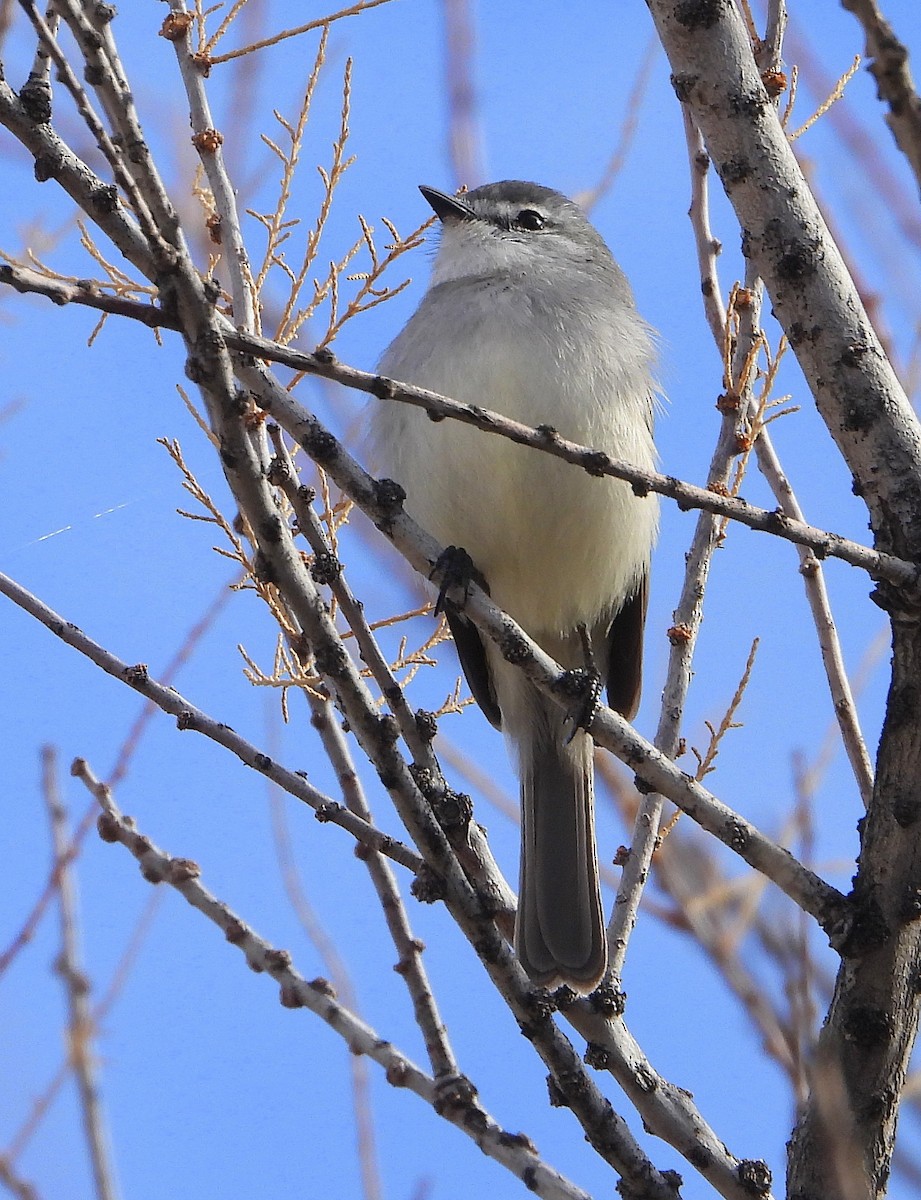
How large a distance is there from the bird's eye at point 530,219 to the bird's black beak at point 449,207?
0.69 feet

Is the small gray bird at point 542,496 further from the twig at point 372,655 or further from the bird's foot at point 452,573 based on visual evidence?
the twig at point 372,655

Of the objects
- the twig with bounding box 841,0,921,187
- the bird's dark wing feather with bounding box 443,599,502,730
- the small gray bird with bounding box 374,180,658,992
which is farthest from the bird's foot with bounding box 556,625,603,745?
the bird's dark wing feather with bounding box 443,599,502,730

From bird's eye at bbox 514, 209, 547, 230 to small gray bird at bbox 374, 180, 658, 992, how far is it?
18 cm

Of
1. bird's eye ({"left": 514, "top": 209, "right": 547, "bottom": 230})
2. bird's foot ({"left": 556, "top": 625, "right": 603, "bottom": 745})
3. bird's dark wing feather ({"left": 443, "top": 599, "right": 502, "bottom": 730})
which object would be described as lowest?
bird's foot ({"left": 556, "top": 625, "right": 603, "bottom": 745})

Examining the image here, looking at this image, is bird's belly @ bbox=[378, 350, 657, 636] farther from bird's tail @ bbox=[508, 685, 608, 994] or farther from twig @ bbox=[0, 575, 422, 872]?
twig @ bbox=[0, 575, 422, 872]

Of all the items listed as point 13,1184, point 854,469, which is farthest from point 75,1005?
point 854,469

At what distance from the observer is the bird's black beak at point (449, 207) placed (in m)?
5.52

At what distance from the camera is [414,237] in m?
4.25

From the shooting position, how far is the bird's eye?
563 cm

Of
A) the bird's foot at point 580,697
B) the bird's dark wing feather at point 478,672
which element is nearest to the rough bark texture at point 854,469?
the bird's foot at point 580,697

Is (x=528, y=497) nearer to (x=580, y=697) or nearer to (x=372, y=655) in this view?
(x=580, y=697)

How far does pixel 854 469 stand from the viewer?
3041mm

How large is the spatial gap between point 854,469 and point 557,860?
6.97 ft

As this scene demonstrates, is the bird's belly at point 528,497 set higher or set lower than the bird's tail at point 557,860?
higher
